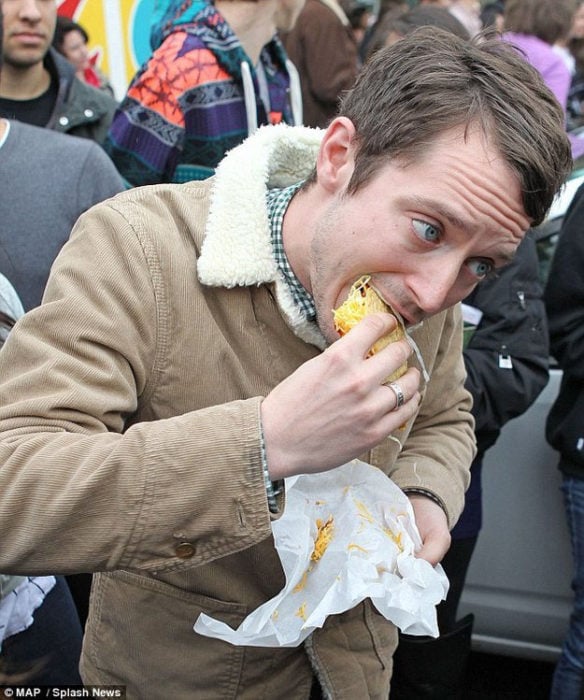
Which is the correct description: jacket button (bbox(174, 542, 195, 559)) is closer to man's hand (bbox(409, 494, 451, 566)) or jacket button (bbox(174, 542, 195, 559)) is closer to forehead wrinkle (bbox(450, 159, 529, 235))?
man's hand (bbox(409, 494, 451, 566))

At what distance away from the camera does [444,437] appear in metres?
2.15

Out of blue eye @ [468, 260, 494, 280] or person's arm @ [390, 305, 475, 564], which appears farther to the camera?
person's arm @ [390, 305, 475, 564]

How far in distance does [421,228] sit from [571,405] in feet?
6.12

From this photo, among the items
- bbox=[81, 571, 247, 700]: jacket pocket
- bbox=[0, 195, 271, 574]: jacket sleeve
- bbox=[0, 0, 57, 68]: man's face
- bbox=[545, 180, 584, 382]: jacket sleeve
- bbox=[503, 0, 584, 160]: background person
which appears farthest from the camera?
bbox=[503, 0, 584, 160]: background person

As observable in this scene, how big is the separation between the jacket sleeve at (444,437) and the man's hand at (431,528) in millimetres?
31

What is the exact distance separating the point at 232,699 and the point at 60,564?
2.12 feet

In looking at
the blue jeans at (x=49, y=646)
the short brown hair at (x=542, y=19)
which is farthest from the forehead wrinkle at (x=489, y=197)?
the short brown hair at (x=542, y=19)

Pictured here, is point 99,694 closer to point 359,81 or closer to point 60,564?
point 60,564

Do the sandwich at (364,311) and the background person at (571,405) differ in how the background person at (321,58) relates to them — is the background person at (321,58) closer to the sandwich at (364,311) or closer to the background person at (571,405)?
the background person at (571,405)

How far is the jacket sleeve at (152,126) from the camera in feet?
10.7

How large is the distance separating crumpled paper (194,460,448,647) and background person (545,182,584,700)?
61.6 inches

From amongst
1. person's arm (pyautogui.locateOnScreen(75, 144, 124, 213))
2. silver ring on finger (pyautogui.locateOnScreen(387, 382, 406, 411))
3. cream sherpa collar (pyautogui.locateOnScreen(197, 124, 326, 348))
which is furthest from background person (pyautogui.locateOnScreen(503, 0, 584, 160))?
silver ring on finger (pyautogui.locateOnScreen(387, 382, 406, 411))

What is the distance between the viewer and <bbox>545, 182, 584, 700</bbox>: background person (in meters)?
3.12

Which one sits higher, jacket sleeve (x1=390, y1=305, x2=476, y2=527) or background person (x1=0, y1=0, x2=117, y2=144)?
background person (x1=0, y1=0, x2=117, y2=144)
